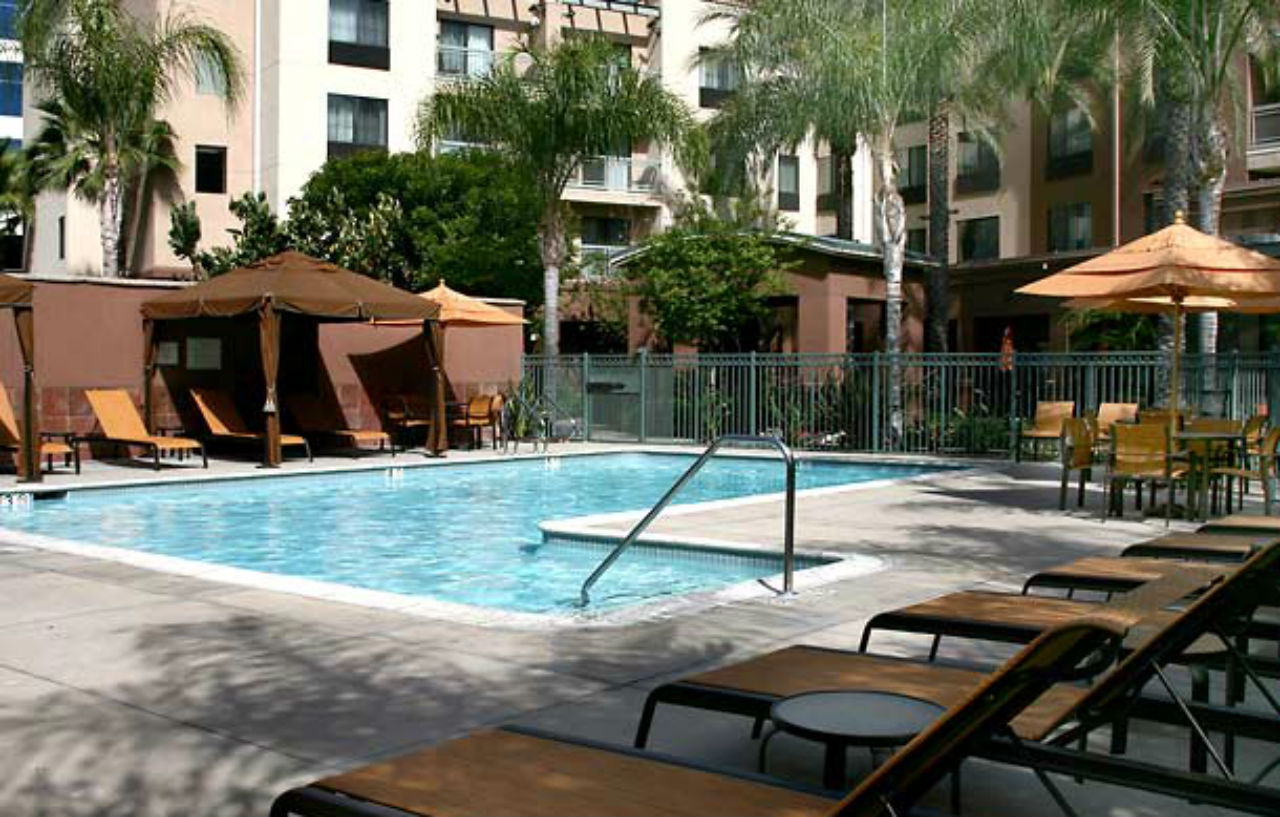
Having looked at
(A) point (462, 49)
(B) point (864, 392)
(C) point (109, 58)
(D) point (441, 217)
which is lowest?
(B) point (864, 392)

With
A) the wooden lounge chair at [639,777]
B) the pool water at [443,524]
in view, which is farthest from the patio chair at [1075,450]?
the wooden lounge chair at [639,777]

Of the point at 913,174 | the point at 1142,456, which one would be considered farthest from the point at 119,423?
the point at 913,174

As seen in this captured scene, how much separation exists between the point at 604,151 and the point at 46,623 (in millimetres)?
19360

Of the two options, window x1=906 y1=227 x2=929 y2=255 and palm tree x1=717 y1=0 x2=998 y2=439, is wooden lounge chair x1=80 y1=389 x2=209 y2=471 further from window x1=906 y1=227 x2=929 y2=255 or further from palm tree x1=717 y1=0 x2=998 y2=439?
window x1=906 y1=227 x2=929 y2=255

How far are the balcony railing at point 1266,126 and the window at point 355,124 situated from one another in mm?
23276

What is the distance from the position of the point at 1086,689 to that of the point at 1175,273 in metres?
8.50

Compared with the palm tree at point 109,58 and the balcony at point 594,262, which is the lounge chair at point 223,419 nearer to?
the palm tree at point 109,58

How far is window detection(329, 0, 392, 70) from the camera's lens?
37281mm

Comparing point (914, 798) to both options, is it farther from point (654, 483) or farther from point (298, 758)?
point (654, 483)

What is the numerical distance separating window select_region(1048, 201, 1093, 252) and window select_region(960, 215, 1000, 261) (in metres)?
2.19

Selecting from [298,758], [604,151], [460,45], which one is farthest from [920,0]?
[460,45]

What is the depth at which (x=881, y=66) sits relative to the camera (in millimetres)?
21688

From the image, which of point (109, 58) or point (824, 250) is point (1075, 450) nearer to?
point (824, 250)

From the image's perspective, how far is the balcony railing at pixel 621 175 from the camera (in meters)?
40.8
